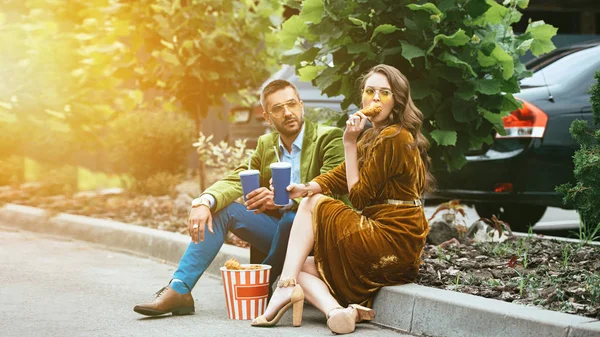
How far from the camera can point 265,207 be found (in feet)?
18.1

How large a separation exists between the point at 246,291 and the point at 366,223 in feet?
2.62

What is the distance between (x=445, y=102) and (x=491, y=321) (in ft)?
7.53

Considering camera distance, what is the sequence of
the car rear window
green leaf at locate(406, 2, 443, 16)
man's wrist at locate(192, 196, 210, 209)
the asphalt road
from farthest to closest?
the car rear window, green leaf at locate(406, 2, 443, 16), man's wrist at locate(192, 196, 210, 209), the asphalt road

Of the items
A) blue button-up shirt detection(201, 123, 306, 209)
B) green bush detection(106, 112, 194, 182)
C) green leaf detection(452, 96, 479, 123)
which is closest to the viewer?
blue button-up shirt detection(201, 123, 306, 209)

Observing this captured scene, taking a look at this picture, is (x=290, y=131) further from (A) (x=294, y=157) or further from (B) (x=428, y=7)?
(B) (x=428, y=7)

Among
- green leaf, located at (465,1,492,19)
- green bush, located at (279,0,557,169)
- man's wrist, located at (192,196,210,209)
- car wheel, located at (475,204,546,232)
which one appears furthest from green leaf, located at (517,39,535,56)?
car wheel, located at (475,204,546,232)

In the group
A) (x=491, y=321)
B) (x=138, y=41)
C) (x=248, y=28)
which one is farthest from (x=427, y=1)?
(x=138, y=41)

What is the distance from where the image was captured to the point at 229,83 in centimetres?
1041

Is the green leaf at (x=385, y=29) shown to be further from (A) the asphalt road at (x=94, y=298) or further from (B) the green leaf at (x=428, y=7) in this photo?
(A) the asphalt road at (x=94, y=298)

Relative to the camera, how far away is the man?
568 cm

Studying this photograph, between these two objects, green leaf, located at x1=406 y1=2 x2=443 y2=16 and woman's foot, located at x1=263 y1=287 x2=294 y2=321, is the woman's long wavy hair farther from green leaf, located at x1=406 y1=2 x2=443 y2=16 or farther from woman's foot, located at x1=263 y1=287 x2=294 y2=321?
green leaf, located at x1=406 y1=2 x2=443 y2=16

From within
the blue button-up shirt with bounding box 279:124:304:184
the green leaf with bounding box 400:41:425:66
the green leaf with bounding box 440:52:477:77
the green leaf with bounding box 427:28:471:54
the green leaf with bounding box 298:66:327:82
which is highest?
the green leaf with bounding box 427:28:471:54

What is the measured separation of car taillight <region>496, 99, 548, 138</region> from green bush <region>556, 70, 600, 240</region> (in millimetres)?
1934

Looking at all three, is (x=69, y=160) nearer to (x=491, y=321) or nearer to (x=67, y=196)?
(x=67, y=196)
